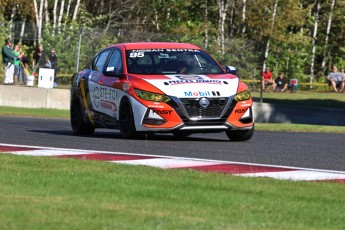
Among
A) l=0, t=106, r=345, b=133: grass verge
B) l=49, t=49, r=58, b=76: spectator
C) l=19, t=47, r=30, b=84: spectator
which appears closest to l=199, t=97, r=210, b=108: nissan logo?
l=0, t=106, r=345, b=133: grass verge

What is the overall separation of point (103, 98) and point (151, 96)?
152cm

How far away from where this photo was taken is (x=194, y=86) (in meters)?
16.3

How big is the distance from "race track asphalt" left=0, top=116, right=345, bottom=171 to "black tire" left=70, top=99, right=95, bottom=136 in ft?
Result: 0.56

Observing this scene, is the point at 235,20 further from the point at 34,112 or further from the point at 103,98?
the point at 103,98

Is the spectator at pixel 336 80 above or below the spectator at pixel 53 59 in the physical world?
below

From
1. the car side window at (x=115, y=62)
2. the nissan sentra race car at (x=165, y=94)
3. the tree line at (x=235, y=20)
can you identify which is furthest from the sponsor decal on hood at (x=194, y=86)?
the tree line at (x=235, y=20)

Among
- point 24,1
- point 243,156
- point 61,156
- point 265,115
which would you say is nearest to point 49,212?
point 61,156

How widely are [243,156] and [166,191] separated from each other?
438 centimetres

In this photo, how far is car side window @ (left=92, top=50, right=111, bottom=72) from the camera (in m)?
18.3

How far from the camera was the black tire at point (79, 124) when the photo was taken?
18.7 m

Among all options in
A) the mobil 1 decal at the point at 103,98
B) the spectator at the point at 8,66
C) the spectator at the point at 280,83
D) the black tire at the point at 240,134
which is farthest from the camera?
the spectator at the point at 280,83

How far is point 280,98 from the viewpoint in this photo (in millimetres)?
44625

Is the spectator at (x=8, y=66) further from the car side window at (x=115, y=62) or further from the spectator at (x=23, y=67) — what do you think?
the car side window at (x=115, y=62)

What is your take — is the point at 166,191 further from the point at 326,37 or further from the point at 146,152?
the point at 326,37
